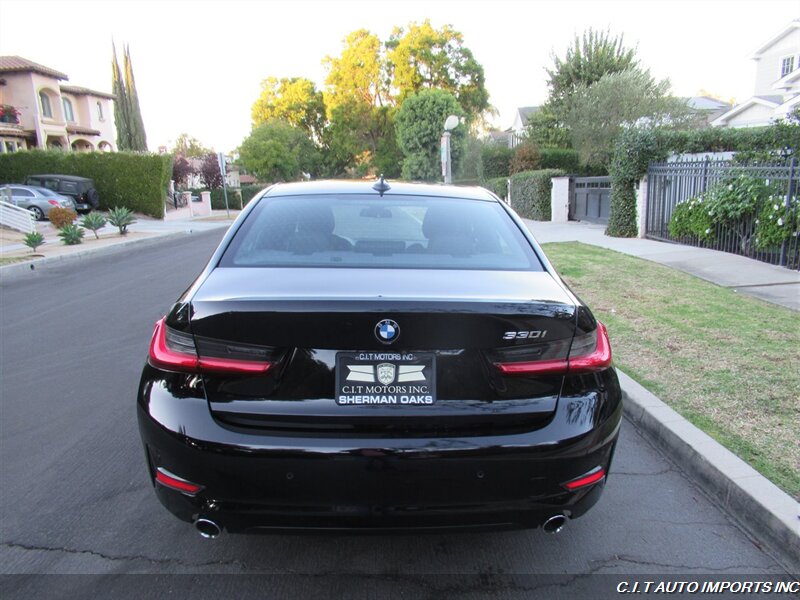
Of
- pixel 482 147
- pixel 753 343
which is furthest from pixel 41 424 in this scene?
pixel 482 147

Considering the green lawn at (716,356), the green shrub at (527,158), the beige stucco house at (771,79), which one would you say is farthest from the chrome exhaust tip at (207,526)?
the beige stucco house at (771,79)

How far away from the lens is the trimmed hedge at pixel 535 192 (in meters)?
21.7

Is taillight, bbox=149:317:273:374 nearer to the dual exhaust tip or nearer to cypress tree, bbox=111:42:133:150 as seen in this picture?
the dual exhaust tip

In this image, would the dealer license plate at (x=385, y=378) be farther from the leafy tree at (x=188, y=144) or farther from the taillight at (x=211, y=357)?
the leafy tree at (x=188, y=144)

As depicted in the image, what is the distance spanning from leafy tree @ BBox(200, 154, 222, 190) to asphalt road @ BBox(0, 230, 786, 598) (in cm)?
4828

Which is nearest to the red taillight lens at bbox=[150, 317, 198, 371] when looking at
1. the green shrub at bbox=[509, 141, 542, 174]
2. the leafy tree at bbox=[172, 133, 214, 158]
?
the green shrub at bbox=[509, 141, 542, 174]

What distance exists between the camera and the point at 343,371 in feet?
6.82

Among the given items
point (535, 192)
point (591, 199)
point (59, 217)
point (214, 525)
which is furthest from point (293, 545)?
point (59, 217)

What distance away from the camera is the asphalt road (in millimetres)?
2445

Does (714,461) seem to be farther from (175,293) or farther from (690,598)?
(175,293)

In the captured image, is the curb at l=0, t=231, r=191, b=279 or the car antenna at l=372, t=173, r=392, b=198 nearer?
the car antenna at l=372, t=173, r=392, b=198

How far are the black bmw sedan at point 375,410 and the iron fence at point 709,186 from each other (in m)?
8.62

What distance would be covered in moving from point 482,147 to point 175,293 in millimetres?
28273

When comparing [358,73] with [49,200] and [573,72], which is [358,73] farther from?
[49,200]
